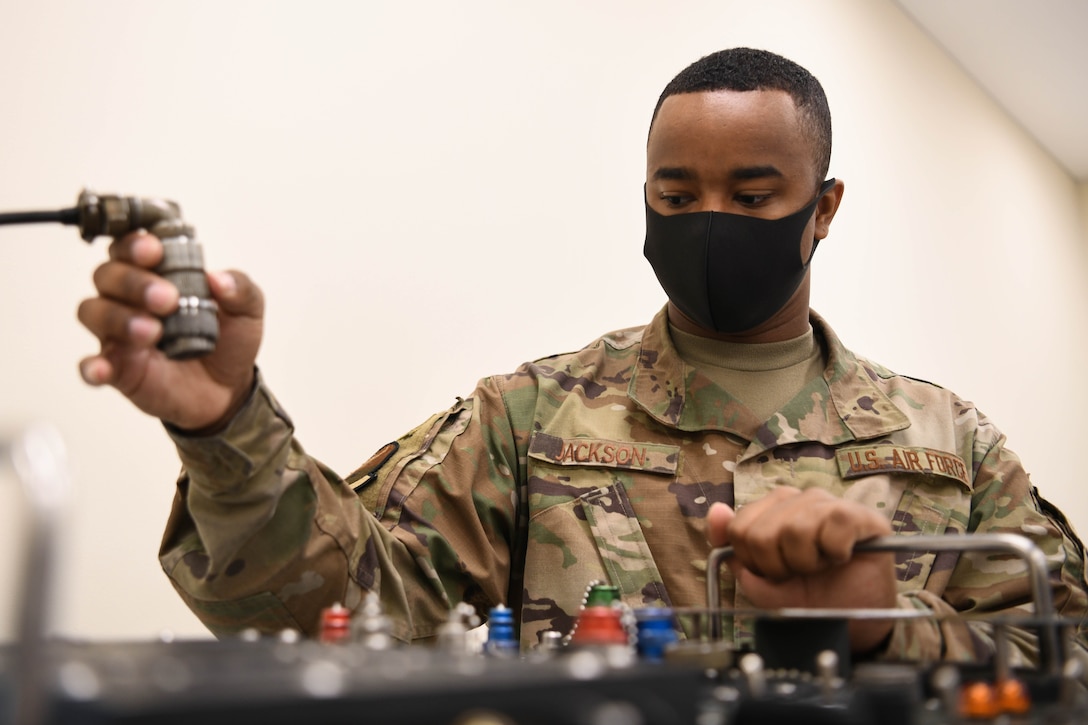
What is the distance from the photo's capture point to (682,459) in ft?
4.48

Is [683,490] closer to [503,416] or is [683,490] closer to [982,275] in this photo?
[503,416]

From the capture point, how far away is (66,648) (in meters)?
0.52

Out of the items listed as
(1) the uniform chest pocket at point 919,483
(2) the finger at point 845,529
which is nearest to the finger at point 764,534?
(2) the finger at point 845,529

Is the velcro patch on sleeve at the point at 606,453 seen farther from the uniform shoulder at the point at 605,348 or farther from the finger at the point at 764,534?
the finger at the point at 764,534

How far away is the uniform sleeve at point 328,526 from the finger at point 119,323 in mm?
131

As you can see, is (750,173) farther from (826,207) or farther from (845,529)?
(845,529)

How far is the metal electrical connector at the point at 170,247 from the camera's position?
0.73 m

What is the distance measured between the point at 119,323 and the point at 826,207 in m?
1.04

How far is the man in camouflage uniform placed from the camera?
1.06m

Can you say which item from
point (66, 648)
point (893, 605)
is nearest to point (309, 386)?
point (893, 605)

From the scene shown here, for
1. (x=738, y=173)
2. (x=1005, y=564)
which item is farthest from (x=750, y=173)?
(x=1005, y=564)

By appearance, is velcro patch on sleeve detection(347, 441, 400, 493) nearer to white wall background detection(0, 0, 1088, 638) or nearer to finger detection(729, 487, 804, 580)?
white wall background detection(0, 0, 1088, 638)

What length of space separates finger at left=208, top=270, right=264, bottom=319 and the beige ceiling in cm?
325

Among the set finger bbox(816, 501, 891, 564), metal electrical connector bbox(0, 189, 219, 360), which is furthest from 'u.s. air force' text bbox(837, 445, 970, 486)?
metal electrical connector bbox(0, 189, 219, 360)
